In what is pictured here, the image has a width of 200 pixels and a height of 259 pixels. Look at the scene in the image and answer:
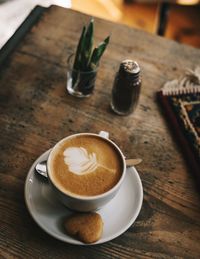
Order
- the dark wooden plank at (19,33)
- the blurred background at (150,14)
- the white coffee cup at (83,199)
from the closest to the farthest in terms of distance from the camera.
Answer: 1. the white coffee cup at (83,199)
2. the dark wooden plank at (19,33)
3. the blurred background at (150,14)

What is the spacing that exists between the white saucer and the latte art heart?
0.06 m

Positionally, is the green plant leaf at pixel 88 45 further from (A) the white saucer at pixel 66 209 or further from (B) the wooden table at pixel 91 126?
(A) the white saucer at pixel 66 209

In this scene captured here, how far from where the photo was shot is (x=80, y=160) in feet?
1.75

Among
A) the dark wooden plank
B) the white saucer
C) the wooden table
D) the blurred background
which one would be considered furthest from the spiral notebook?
the blurred background

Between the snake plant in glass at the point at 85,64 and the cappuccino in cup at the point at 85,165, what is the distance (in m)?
0.18

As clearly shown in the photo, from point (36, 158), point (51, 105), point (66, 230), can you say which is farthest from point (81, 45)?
point (66, 230)

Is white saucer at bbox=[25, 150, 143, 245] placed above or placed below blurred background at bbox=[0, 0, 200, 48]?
above

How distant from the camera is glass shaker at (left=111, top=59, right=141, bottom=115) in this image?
2.16 ft

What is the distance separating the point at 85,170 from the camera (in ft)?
1.71

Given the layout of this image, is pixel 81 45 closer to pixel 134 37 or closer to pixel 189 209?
pixel 134 37

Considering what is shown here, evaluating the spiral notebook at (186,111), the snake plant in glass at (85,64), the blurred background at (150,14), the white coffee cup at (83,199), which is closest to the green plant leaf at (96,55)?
the snake plant in glass at (85,64)

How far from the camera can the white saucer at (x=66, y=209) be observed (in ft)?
1.70

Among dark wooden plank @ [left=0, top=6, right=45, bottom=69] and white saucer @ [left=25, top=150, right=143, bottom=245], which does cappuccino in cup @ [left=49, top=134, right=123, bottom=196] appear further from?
dark wooden plank @ [left=0, top=6, right=45, bottom=69]

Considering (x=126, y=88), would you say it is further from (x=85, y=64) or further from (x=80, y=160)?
(x=80, y=160)
